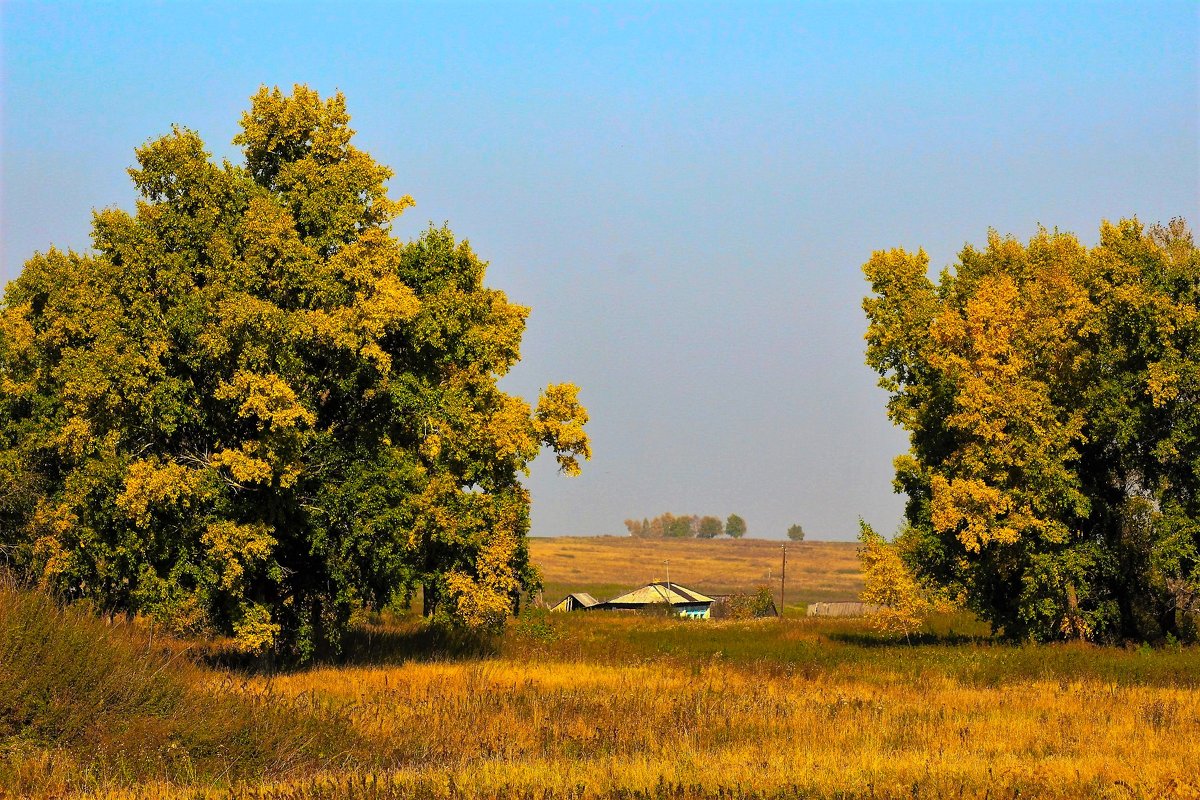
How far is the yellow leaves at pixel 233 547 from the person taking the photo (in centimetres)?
2983

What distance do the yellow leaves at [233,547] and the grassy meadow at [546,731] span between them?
7.13 ft

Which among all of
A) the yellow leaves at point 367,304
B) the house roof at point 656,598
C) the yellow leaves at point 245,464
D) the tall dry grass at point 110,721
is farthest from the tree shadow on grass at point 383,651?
the house roof at point 656,598

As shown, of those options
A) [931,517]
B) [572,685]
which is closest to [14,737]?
[572,685]

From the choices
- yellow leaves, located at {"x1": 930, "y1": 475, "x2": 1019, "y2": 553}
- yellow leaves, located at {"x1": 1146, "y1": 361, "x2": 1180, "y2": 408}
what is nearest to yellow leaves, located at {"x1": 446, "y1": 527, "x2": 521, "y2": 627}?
yellow leaves, located at {"x1": 930, "y1": 475, "x2": 1019, "y2": 553}

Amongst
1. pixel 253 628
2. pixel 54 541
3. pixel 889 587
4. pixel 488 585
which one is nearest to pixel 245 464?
pixel 253 628

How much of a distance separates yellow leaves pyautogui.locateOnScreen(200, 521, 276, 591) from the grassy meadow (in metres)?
2.17

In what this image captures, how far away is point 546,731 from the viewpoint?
22078 millimetres

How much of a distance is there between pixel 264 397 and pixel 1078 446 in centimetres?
2944

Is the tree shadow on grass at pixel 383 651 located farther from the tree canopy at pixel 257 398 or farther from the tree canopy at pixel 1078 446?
the tree canopy at pixel 1078 446

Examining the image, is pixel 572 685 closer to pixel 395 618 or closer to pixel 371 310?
pixel 371 310

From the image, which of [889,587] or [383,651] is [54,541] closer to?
[383,651]

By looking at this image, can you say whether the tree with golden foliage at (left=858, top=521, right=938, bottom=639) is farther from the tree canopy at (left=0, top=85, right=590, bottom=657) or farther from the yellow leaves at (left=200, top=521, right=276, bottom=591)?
the yellow leaves at (left=200, top=521, right=276, bottom=591)

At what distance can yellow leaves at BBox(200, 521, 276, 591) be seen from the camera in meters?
29.8

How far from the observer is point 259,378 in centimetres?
2966
